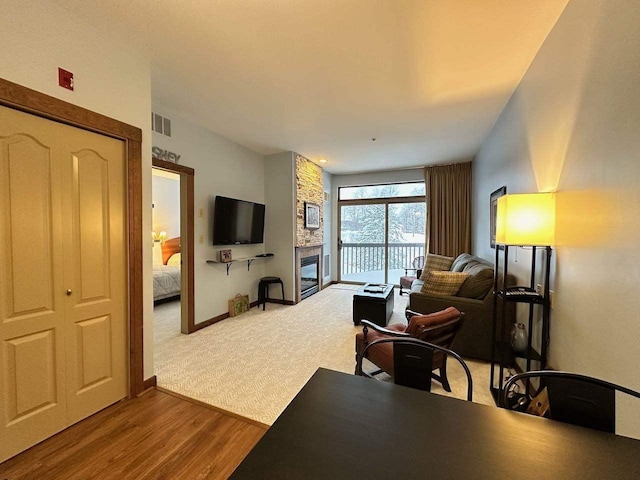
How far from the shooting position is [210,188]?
3863 mm

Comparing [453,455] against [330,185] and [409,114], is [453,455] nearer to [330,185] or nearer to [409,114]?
[409,114]

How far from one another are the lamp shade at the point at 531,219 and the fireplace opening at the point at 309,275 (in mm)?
3661

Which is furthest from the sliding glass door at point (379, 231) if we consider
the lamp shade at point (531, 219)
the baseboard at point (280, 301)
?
the lamp shade at point (531, 219)

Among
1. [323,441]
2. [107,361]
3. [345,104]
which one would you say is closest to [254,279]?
[107,361]

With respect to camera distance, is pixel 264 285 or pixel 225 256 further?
pixel 264 285

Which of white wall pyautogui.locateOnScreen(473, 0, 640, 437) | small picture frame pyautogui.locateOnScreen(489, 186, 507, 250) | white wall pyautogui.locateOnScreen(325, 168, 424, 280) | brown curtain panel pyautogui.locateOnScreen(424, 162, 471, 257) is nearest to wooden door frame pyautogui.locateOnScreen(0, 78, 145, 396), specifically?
white wall pyautogui.locateOnScreen(473, 0, 640, 437)

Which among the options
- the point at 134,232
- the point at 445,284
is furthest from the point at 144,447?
the point at 445,284

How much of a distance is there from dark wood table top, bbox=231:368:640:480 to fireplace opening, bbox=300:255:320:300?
4223mm

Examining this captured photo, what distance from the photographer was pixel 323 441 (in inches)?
30.9

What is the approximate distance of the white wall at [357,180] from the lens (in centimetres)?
605

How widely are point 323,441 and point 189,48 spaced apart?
2664mm

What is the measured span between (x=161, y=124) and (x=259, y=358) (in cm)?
287

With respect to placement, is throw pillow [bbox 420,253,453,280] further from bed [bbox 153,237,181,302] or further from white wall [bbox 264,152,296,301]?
bed [bbox 153,237,181,302]

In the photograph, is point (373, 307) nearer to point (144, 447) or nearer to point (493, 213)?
point (493, 213)
